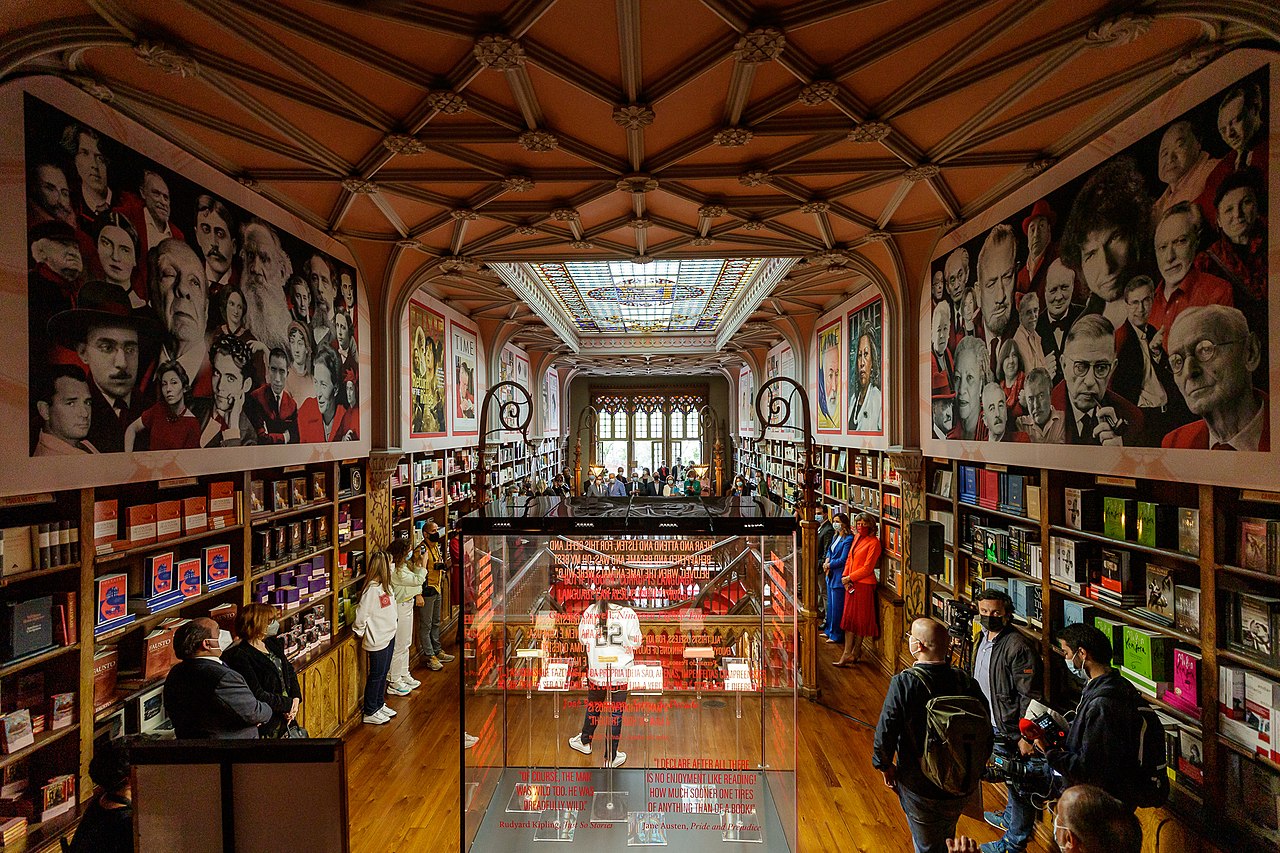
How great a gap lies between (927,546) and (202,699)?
4.91m

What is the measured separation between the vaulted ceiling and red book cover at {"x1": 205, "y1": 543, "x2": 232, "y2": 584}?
2.43 meters

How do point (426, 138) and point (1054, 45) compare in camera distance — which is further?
point (426, 138)

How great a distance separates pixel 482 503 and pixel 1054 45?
3618mm

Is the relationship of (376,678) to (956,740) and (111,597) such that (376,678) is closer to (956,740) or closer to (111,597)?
(111,597)

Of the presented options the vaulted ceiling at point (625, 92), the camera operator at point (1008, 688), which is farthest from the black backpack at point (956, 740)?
the vaulted ceiling at point (625, 92)

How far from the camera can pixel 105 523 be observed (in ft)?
9.58

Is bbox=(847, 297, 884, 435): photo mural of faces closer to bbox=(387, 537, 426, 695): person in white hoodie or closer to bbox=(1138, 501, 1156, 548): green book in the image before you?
bbox=(1138, 501, 1156, 548): green book

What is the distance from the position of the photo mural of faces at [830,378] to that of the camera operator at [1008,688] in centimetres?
423

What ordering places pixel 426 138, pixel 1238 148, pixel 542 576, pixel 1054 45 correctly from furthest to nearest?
pixel 542 576 < pixel 426 138 < pixel 1054 45 < pixel 1238 148

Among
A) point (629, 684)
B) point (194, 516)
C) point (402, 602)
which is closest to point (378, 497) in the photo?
point (402, 602)

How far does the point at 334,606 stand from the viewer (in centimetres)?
502

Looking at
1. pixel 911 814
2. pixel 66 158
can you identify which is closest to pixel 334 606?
pixel 66 158

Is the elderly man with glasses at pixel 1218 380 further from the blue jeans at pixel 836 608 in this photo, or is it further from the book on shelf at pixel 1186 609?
the blue jeans at pixel 836 608

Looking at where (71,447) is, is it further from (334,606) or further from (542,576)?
(334,606)
